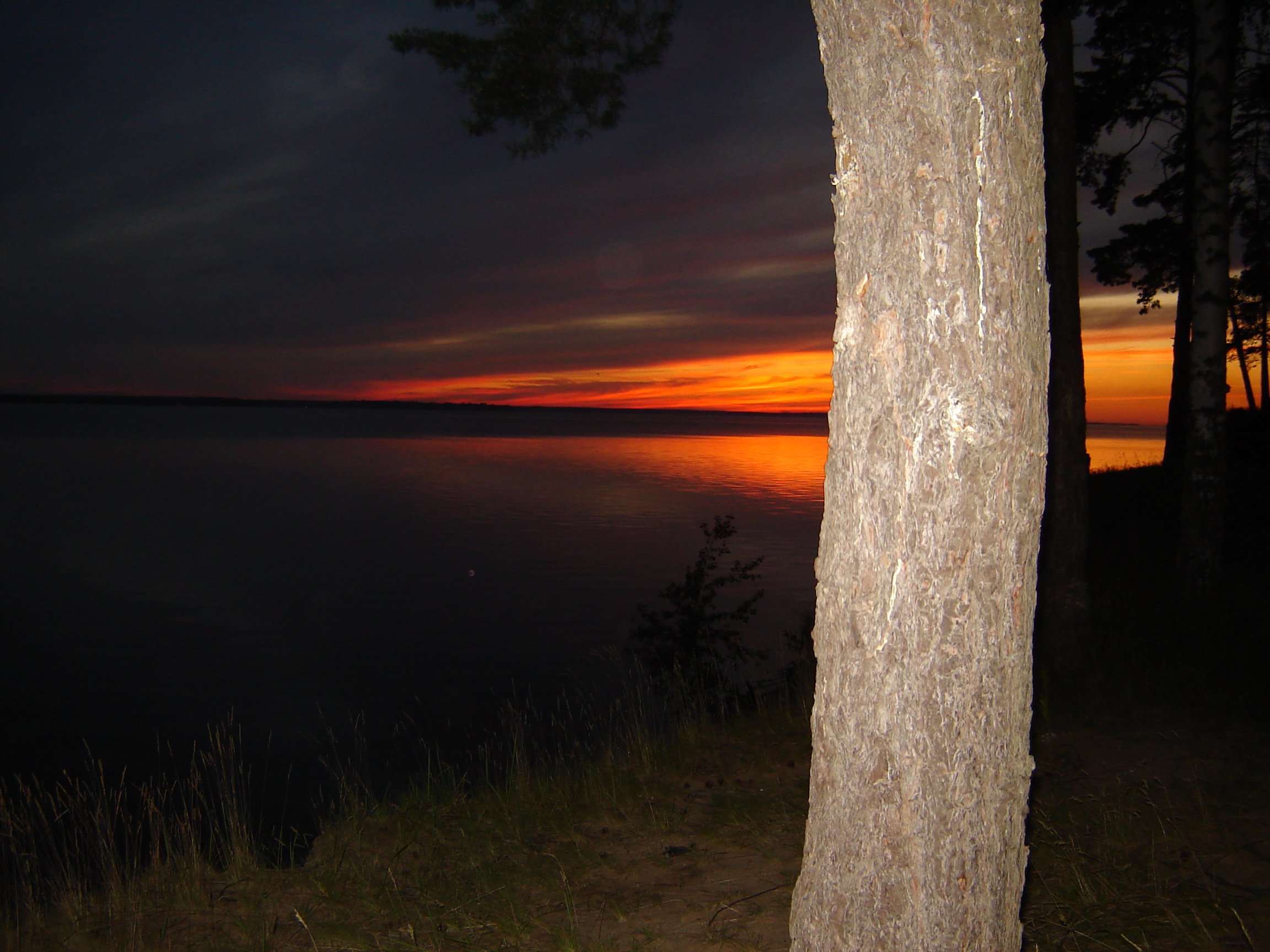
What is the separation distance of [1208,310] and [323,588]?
666 inches

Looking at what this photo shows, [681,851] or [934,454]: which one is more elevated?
[934,454]

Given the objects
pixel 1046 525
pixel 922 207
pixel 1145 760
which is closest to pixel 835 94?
pixel 922 207

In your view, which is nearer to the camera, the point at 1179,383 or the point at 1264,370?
the point at 1179,383

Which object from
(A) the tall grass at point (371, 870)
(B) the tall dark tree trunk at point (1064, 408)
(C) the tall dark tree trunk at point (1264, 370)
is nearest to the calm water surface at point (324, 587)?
(A) the tall grass at point (371, 870)

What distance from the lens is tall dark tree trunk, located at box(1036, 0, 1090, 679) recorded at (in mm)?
6387

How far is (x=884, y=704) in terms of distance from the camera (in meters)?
2.00

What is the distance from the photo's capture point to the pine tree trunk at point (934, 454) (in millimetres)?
1928

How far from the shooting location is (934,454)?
1923 millimetres

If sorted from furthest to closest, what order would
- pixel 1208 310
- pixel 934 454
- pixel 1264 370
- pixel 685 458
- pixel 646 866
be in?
pixel 685 458 < pixel 1264 370 < pixel 1208 310 < pixel 646 866 < pixel 934 454

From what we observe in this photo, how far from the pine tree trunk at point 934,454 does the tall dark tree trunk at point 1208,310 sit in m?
6.93

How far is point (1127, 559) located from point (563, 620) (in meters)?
9.38

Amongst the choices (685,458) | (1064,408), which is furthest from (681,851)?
(685,458)

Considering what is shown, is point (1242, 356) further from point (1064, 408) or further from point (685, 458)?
point (685, 458)

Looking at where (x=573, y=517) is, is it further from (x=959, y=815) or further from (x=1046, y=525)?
(x=959, y=815)
